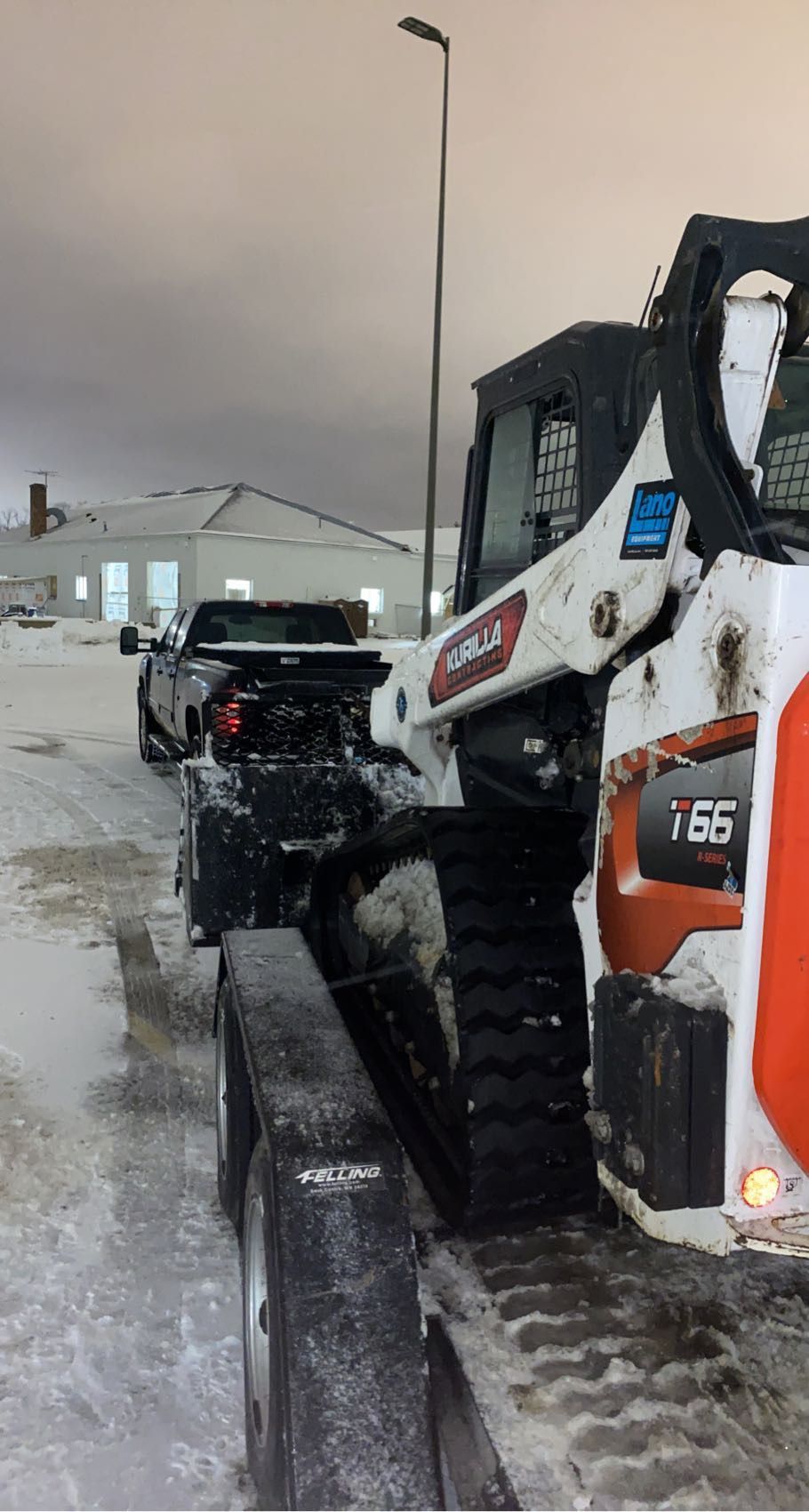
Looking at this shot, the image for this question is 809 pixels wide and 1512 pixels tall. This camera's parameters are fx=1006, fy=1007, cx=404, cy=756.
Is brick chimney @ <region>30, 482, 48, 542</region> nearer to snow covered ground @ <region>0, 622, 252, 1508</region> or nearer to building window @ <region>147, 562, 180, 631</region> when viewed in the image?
building window @ <region>147, 562, 180, 631</region>

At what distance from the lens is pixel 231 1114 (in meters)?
3.06

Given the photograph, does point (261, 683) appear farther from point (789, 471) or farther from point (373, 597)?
point (373, 597)

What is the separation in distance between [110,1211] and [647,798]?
236cm

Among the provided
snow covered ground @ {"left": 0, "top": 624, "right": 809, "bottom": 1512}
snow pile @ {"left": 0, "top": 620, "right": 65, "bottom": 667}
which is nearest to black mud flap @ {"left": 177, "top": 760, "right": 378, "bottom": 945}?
snow covered ground @ {"left": 0, "top": 624, "right": 809, "bottom": 1512}

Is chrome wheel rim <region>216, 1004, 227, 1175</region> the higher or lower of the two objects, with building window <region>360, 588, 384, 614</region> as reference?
lower

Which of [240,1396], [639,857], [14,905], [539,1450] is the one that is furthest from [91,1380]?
[14,905]

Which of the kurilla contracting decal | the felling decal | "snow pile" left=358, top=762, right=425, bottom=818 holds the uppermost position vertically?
the kurilla contracting decal

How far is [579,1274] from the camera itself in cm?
289

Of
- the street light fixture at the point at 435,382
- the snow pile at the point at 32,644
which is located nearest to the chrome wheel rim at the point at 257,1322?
the street light fixture at the point at 435,382

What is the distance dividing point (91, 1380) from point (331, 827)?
7.19ft

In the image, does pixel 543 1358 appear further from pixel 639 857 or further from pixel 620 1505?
pixel 639 857

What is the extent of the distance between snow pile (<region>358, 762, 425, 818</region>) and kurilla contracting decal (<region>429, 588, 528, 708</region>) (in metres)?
1.03

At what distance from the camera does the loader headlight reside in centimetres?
176

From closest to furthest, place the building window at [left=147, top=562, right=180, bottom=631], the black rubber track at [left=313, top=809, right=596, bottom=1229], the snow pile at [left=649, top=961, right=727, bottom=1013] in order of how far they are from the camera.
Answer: the snow pile at [left=649, top=961, right=727, bottom=1013]
the black rubber track at [left=313, top=809, right=596, bottom=1229]
the building window at [left=147, top=562, right=180, bottom=631]
